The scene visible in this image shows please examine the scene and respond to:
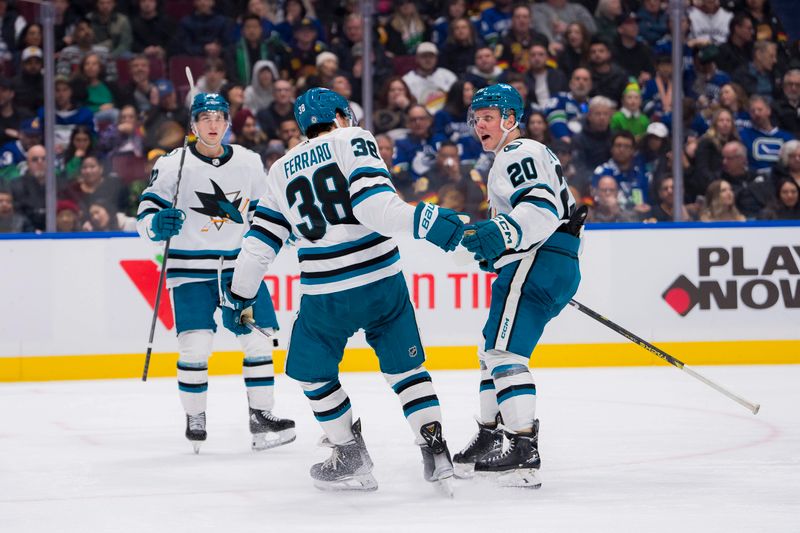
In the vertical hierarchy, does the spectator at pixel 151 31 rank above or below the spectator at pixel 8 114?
above

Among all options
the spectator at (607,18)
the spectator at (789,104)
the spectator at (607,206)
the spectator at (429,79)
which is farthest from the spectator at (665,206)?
the spectator at (429,79)

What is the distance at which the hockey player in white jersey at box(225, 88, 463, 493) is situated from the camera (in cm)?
358

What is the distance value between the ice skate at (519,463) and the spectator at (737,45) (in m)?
4.87

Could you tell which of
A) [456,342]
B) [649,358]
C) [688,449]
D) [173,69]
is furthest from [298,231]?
[173,69]

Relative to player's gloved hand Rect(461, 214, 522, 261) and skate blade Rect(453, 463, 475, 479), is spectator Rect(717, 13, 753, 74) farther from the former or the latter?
player's gloved hand Rect(461, 214, 522, 261)

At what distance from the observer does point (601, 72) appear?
25.9 ft

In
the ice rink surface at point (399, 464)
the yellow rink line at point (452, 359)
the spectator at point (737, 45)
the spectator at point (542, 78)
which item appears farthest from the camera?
the spectator at point (737, 45)

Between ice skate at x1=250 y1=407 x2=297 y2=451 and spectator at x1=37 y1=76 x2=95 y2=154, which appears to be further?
spectator at x1=37 y1=76 x2=95 y2=154

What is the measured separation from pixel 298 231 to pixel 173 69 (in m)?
4.44

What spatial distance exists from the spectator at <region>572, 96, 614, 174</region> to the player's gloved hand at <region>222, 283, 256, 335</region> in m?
3.73

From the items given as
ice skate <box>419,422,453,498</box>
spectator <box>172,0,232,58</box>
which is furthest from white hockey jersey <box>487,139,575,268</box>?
spectator <box>172,0,232,58</box>

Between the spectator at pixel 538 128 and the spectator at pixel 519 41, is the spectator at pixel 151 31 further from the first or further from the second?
the spectator at pixel 538 128

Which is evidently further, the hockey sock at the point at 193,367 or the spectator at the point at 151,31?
the spectator at the point at 151,31

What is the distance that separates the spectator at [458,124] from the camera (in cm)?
744
